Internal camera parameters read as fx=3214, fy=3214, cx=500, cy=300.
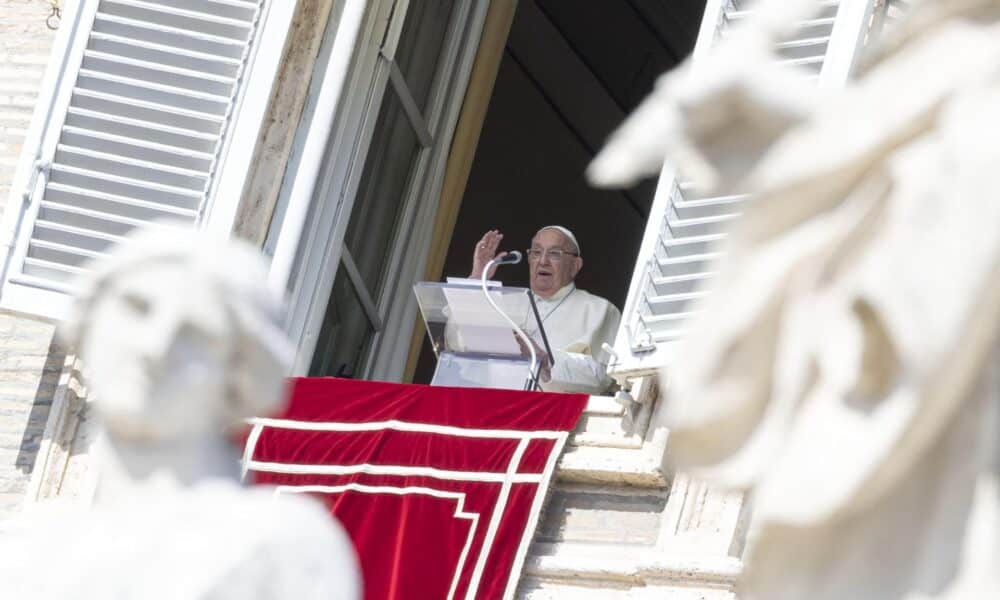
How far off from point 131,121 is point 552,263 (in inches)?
76.5

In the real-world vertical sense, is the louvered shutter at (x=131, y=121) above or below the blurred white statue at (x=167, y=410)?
above

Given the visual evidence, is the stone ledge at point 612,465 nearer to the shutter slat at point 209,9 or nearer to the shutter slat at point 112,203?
the shutter slat at point 112,203

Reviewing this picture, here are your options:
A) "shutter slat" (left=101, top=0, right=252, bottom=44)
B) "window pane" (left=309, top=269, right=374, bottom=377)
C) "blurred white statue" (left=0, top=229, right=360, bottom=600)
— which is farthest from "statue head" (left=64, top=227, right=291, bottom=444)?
"window pane" (left=309, top=269, right=374, bottom=377)

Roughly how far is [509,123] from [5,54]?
5061 mm

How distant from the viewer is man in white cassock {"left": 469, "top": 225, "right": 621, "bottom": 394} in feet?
29.7

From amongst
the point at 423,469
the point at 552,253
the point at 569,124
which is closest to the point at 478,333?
the point at 423,469

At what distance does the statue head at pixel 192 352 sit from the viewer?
3109mm

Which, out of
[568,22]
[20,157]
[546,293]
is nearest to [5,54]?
[20,157]

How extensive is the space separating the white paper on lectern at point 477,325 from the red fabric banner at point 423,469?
322mm

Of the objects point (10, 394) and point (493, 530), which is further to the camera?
point (10, 394)

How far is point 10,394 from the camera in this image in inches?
358

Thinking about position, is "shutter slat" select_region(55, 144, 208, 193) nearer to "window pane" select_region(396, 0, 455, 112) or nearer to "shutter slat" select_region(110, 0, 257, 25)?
"shutter slat" select_region(110, 0, 257, 25)

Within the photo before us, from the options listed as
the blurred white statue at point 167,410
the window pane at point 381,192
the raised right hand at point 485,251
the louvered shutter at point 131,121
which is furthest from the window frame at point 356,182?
the blurred white statue at point 167,410

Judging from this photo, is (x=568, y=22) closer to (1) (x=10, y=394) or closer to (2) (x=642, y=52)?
(2) (x=642, y=52)
